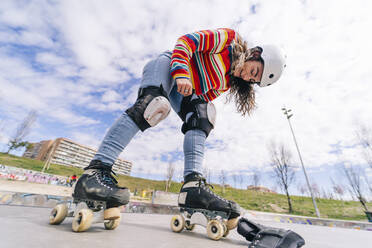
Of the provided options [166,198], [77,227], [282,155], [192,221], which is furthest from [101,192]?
[282,155]

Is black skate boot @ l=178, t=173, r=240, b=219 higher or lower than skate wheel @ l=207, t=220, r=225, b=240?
higher

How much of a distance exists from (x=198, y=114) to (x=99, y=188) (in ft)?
2.91

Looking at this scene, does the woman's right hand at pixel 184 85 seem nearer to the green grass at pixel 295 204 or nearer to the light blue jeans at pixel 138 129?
the light blue jeans at pixel 138 129

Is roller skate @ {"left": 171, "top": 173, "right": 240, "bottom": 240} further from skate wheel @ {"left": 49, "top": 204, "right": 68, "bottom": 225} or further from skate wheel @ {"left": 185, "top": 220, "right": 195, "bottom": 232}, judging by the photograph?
skate wheel @ {"left": 49, "top": 204, "right": 68, "bottom": 225}

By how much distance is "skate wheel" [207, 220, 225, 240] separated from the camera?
2.88 feet

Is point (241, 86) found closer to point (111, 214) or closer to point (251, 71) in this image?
point (251, 71)

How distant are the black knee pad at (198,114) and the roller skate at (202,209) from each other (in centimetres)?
44

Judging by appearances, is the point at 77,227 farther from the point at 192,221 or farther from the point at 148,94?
the point at 148,94

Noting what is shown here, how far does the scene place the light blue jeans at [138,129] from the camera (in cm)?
97

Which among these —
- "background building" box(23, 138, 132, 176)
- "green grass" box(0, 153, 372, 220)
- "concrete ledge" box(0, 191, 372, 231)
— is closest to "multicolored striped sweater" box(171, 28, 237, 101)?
"concrete ledge" box(0, 191, 372, 231)

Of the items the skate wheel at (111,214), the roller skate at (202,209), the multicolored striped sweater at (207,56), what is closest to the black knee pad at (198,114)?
the multicolored striped sweater at (207,56)

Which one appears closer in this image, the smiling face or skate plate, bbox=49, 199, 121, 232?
skate plate, bbox=49, 199, 121, 232

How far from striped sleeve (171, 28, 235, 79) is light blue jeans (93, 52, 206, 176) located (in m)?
0.11

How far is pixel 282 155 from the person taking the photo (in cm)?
1905
